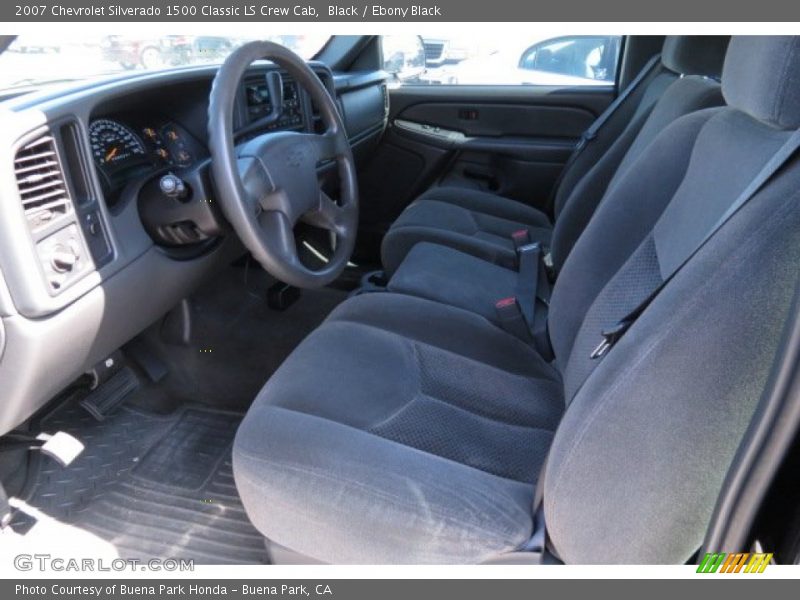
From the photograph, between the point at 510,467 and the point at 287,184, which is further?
the point at 287,184

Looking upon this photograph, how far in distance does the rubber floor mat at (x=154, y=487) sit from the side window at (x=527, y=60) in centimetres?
170

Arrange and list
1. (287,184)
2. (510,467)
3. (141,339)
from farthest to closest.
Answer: (141,339), (287,184), (510,467)

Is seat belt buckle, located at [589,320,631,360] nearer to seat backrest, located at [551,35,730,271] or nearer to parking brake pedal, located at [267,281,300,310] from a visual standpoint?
seat backrest, located at [551,35,730,271]

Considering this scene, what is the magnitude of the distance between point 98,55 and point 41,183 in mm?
526

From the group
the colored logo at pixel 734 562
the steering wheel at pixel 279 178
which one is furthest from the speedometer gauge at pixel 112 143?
the colored logo at pixel 734 562

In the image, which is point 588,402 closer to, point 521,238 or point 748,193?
point 748,193

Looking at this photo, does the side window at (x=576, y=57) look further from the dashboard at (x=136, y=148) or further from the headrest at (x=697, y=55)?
the dashboard at (x=136, y=148)

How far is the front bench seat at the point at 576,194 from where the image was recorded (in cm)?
154

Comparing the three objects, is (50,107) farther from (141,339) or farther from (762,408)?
(762,408)

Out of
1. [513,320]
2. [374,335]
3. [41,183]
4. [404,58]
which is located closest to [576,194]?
[513,320]

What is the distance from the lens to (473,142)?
2639 millimetres

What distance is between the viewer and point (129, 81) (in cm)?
125
